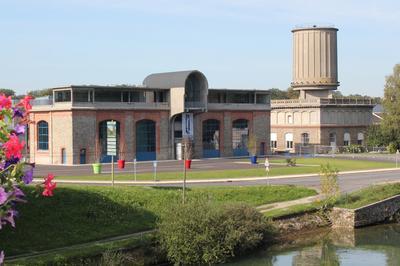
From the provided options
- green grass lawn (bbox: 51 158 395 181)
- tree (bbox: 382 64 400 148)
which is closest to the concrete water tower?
tree (bbox: 382 64 400 148)

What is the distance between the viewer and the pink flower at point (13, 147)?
666 cm

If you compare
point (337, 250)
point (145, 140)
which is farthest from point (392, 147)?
point (337, 250)

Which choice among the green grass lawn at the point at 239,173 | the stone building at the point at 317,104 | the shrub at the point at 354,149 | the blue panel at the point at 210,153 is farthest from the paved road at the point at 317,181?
the stone building at the point at 317,104

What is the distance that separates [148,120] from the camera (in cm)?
7400

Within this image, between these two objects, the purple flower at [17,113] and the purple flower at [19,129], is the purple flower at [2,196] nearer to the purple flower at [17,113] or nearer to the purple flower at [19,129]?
A: the purple flower at [19,129]

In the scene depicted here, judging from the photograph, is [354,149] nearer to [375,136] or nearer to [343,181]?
[375,136]

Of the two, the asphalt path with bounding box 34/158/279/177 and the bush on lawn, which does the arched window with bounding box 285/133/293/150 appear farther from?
the bush on lawn

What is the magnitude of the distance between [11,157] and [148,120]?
221 ft

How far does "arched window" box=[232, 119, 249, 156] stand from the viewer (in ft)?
272

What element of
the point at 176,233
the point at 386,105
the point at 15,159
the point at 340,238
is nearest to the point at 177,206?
the point at 176,233

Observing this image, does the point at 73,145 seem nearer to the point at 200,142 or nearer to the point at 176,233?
the point at 200,142

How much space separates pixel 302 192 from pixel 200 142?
118ft

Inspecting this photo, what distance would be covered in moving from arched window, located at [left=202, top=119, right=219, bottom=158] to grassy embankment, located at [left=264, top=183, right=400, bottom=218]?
119ft

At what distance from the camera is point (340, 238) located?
1438 inches
